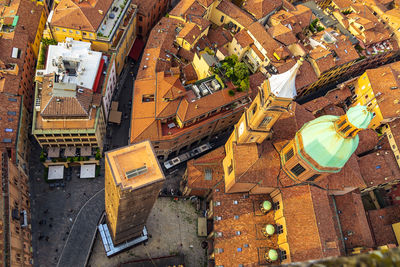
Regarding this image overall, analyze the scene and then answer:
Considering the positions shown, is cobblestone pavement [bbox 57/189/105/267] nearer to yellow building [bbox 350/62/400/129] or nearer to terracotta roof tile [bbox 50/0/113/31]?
terracotta roof tile [bbox 50/0/113/31]

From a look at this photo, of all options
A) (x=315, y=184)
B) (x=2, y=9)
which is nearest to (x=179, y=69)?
(x=315, y=184)

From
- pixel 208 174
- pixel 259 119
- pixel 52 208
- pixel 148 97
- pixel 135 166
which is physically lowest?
pixel 52 208

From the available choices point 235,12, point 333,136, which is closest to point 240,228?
point 333,136

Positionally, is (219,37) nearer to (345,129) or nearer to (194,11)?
(194,11)

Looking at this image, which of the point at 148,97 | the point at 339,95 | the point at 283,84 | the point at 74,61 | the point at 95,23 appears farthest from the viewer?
the point at 339,95

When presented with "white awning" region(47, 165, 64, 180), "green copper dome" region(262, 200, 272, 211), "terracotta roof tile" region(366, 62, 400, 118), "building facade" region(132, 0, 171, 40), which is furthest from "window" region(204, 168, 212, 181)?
"building facade" region(132, 0, 171, 40)

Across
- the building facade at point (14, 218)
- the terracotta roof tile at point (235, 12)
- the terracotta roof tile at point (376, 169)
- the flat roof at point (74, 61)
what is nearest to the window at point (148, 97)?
the flat roof at point (74, 61)
